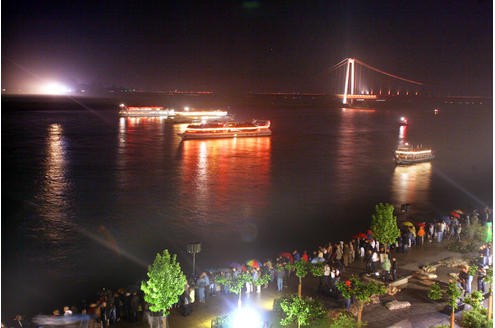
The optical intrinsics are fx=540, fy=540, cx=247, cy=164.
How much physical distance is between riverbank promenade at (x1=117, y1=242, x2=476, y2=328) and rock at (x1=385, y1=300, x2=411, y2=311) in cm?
7

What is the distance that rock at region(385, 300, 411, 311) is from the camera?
10227mm

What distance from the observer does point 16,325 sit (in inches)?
372

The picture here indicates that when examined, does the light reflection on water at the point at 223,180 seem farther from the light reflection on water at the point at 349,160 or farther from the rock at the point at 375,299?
the rock at the point at 375,299

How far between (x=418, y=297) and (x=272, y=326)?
3.44 m

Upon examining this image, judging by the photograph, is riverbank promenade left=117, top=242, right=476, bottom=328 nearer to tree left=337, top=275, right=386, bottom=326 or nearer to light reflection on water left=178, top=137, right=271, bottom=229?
tree left=337, top=275, right=386, bottom=326

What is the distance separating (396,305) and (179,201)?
13.8 meters

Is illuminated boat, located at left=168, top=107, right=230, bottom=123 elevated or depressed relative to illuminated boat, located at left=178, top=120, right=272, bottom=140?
elevated

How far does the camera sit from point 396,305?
33.7 ft

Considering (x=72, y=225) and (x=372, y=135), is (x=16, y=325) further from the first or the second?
(x=372, y=135)

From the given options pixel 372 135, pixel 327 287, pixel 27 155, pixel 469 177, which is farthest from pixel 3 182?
pixel 372 135

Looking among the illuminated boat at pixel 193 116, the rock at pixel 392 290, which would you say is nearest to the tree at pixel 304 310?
the rock at pixel 392 290

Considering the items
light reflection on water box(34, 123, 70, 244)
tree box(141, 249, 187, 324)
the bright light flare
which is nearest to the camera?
the bright light flare

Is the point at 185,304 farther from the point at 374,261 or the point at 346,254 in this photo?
the point at 374,261

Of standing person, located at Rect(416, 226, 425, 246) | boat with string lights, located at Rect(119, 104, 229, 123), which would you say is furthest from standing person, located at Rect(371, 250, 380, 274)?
boat with string lights, located at Rect(119, 104, 229, 123)
